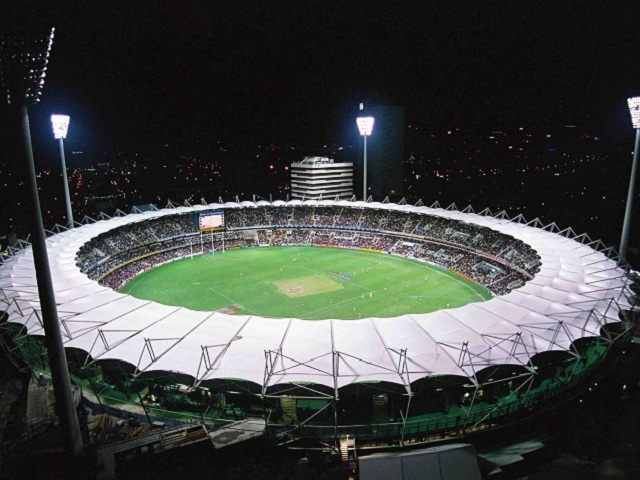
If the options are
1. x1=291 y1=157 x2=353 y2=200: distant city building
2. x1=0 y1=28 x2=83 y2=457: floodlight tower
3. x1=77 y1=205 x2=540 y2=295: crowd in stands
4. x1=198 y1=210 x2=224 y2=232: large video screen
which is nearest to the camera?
x1=0 y1=28 x2=83 y2=457: floodlight tower

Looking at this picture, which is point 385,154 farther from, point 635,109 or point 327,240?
point 635,109

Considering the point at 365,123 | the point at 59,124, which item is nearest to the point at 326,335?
the point at 59,124

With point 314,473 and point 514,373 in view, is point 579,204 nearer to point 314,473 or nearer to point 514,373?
point 514,373

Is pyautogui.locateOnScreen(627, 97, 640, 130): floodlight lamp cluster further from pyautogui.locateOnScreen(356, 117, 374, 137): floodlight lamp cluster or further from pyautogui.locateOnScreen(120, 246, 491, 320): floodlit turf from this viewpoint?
pyautogui.locateOnScreen(356, 117, 374, 137): floodlight lamp cluster

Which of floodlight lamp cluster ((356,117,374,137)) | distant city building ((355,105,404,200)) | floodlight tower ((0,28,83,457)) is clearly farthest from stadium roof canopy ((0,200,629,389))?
distant city building ((355,105,404,200))

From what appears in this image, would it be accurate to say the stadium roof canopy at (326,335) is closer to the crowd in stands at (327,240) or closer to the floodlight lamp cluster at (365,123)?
the crowd in stands at (327,240)

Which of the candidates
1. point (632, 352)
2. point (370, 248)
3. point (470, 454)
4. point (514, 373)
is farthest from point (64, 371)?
point (370, 248)
